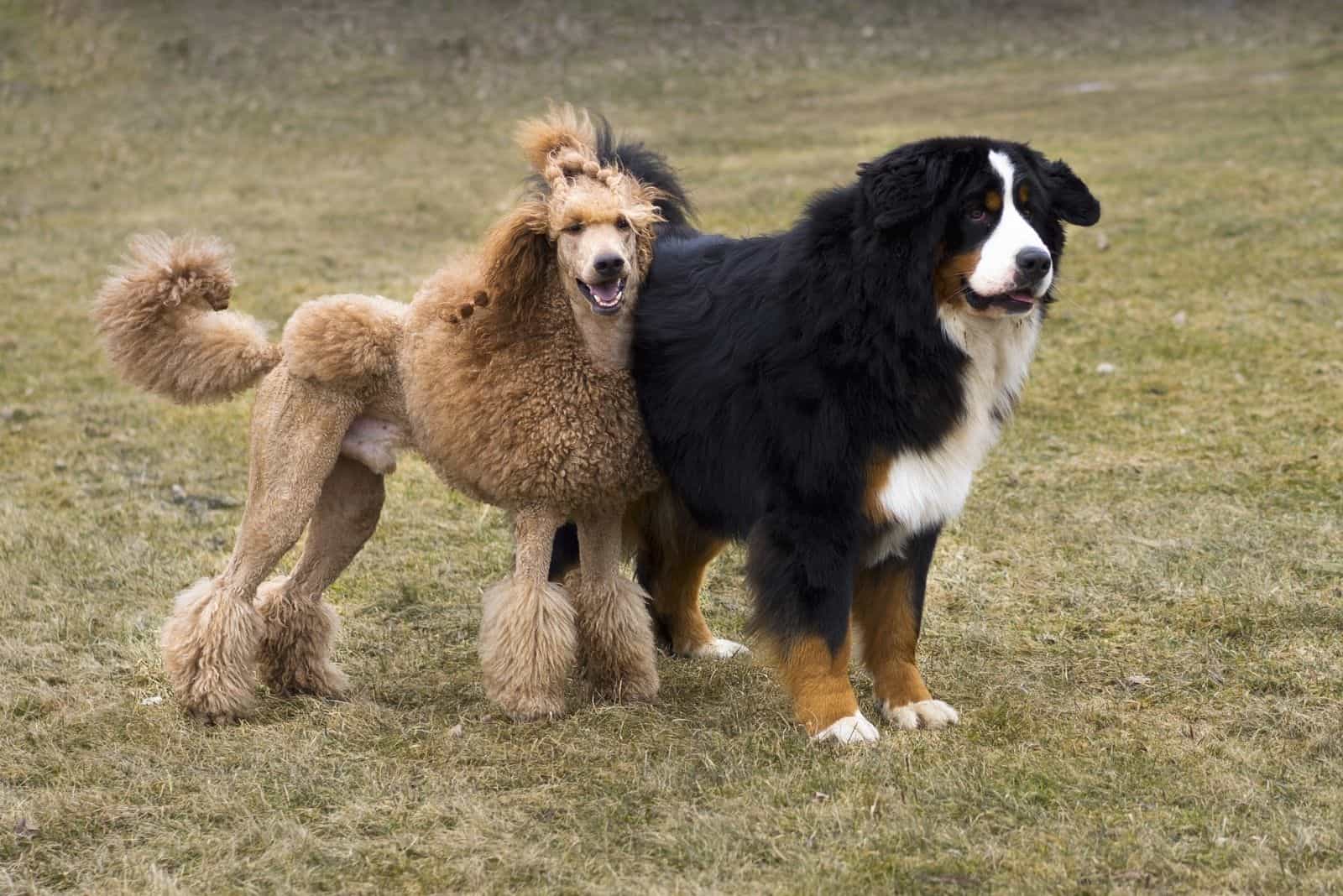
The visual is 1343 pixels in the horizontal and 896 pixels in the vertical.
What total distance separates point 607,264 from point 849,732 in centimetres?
168

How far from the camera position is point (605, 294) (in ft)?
15.2

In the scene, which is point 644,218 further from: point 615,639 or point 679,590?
point 679,590

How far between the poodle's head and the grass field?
1471 millimetres

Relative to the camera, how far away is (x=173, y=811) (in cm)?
429

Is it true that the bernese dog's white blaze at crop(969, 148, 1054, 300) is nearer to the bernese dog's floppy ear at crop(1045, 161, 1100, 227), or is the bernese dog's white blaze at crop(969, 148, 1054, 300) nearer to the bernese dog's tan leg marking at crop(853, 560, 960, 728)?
the bernese dog's floppy ear at crop(1045, 161, 1100, 227)

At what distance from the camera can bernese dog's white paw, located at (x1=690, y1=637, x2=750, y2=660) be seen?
5684mm

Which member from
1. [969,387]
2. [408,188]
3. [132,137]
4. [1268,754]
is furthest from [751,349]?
[132,137]

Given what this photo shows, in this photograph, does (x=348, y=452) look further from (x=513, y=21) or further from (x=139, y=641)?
(x=513, y=21)

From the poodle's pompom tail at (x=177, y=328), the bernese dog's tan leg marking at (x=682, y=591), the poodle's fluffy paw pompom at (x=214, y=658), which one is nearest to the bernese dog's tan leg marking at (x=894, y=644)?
the bernese dog's tan leg marking at (x=682, y=591)

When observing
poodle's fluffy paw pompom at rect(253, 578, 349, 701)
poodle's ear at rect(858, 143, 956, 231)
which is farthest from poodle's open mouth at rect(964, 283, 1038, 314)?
poodle's fluffy paw pompom at rect(253, 578, 349, 701)

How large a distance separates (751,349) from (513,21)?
995 inches

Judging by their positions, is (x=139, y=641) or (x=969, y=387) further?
(x=139, y=641)

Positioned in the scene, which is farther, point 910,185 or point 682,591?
point 682,591

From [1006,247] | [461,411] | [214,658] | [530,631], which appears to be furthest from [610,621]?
[1006,247]
